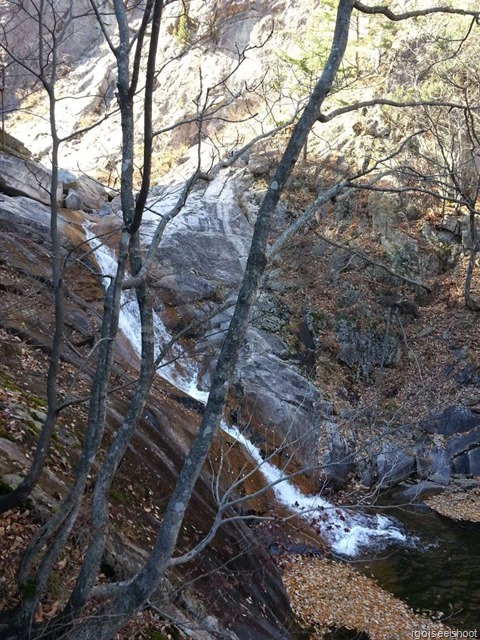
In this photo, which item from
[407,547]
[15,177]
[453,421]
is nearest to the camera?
[407,547]

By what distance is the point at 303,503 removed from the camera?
36.8 feet

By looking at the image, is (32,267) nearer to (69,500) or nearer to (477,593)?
(69,500)

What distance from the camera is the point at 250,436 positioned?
39.8 ft

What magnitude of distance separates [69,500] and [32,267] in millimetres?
8860

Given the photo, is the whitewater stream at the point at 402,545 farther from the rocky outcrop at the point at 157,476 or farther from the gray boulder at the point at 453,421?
the gray boulder at the point at 453,421

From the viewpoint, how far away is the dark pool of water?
317 inches

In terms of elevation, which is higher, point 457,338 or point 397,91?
point 397,91

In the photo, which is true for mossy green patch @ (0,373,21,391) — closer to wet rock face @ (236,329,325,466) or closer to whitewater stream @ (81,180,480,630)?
whitewater stream @ (81,180,480,630)

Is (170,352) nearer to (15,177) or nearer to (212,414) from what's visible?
(15,177)

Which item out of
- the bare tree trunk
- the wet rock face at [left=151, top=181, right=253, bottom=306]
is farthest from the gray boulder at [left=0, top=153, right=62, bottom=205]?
the bare tree trunk

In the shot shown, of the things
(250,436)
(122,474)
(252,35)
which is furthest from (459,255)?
(252,35)

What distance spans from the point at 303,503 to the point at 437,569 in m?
3.04

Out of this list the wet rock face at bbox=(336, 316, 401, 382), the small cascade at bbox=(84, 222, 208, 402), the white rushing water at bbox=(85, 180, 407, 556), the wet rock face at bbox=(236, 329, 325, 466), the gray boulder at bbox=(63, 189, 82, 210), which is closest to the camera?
the white rushing water at bbox=(85, 180, 407, 556)

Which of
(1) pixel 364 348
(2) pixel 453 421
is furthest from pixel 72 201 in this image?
(2) pixel 453 421
